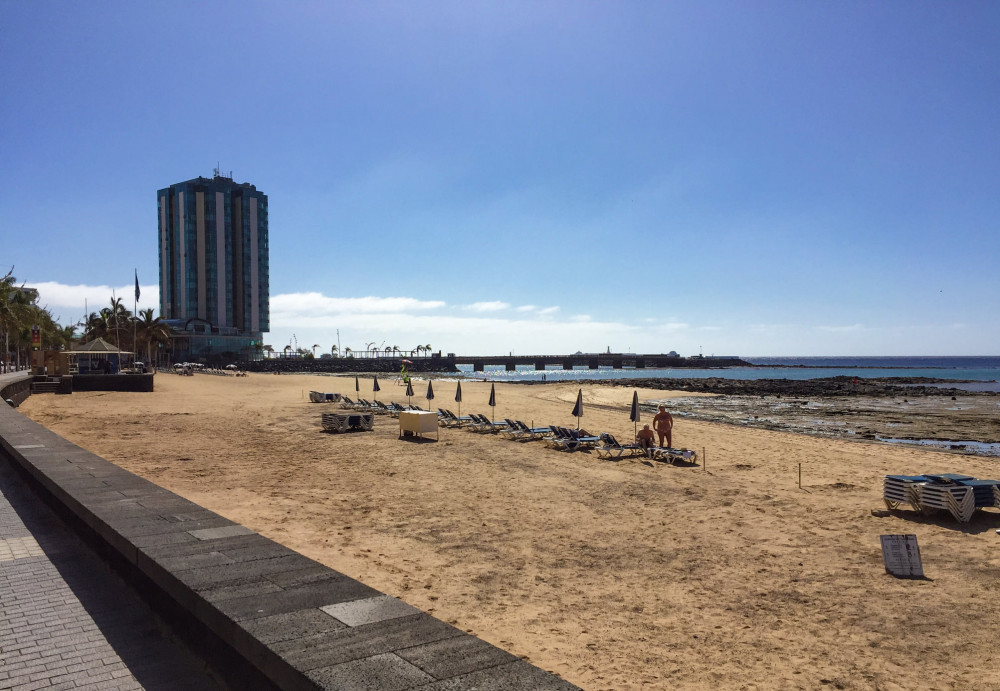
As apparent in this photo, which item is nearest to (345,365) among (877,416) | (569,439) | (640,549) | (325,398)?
(325,398)

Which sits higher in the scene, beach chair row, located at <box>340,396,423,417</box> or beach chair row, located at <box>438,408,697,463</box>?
beach chair row, located at <box>340,396,423,417</box>

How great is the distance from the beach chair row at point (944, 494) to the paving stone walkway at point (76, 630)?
9.65 metres

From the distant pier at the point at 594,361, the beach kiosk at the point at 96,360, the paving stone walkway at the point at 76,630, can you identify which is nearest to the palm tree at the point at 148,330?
the beach kiosk at the point at 96,360

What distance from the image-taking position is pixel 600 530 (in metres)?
8.45

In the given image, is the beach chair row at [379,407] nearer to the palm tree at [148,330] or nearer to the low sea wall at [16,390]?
the low sea wall at [16,390]

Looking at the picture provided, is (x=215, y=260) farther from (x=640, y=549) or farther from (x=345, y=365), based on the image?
(x=640, y=549)

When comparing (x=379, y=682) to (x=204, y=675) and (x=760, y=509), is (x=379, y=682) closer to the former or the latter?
(x=204, y=675)

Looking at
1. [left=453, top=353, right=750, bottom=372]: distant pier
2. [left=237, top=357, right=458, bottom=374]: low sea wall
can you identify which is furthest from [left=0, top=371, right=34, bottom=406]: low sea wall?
[left=453, top=353, right=750, bottom=372]: distant pier

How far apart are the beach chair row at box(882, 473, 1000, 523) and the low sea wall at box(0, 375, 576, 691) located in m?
8.90

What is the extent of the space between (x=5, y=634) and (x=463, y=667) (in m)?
2.77

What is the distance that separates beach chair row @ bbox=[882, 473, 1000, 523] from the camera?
28.5ft

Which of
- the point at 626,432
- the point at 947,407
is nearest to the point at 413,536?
the point at 626,432

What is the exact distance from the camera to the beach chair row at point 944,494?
870 centimetres

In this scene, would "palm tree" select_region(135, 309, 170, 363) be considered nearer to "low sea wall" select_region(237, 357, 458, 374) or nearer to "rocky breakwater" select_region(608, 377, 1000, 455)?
"low sea wall" select_region(237, 357, 458, 374)
